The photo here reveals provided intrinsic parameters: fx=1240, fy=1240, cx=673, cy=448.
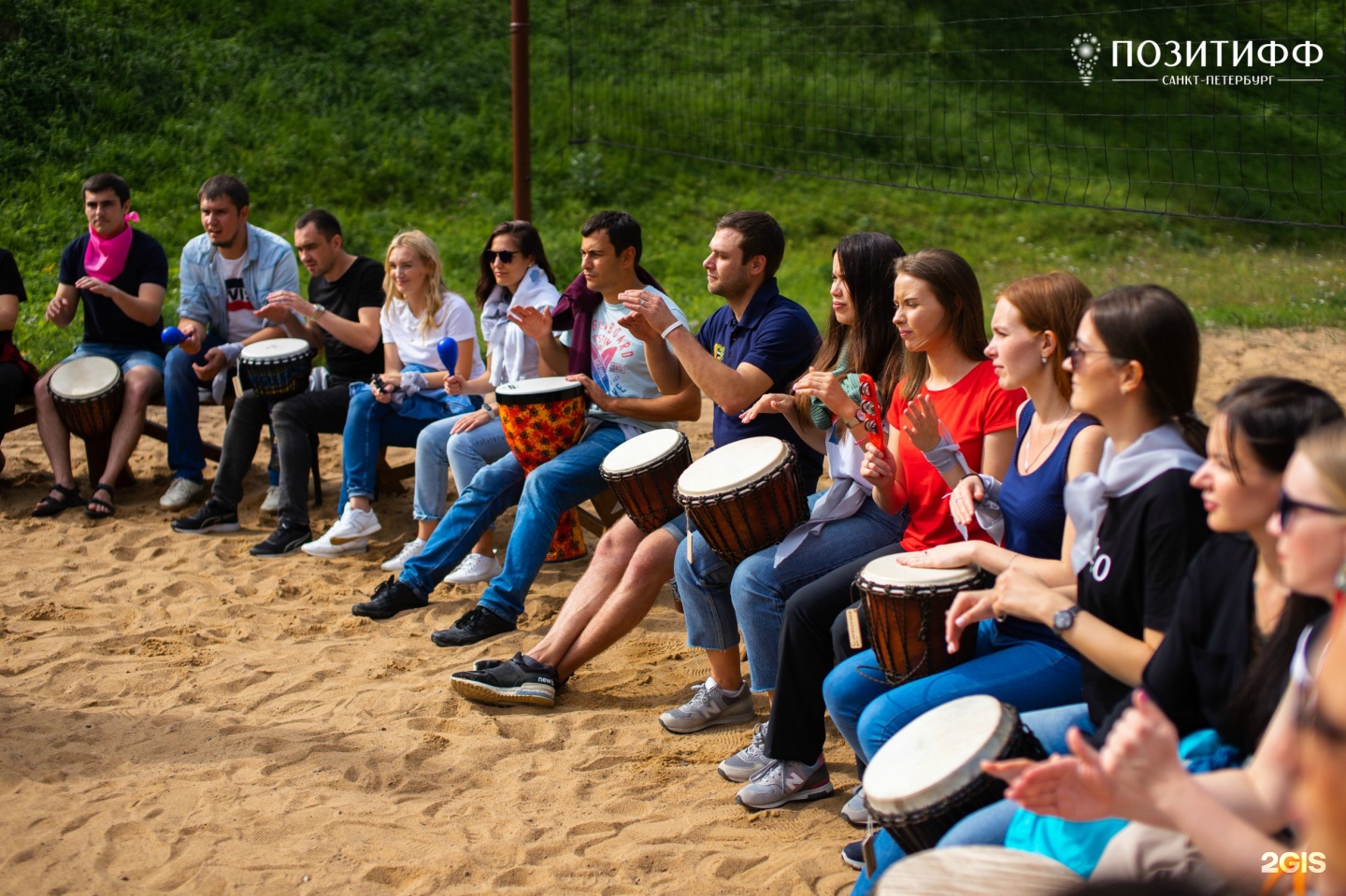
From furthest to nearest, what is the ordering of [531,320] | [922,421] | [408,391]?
[408,391]
[531,320]
[922,421]

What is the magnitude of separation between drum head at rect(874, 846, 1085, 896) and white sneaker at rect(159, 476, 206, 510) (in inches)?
201

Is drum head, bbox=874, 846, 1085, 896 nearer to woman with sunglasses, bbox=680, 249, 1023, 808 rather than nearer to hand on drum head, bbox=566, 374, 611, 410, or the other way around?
woman with sunglasses, bbox=680, 249, 1023, 808

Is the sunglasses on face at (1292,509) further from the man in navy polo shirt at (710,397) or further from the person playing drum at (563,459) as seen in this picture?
the person playing drum at (563,459)

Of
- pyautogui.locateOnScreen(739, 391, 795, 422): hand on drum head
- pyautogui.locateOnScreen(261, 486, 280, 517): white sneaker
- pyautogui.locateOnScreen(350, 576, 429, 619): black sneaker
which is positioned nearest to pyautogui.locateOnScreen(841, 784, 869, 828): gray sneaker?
pyautogui.locateOnScreen(739, 391, 795, 422): hand on drum head

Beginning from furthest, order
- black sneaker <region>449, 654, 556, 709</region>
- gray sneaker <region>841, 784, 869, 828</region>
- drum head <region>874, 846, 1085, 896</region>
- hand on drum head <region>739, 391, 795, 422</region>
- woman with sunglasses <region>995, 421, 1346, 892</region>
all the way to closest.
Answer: black sneaker <region>449, 654, 556, 709</region> → hand on drum head <region>739, 391, 795, 422</region> → gray sneaker <region>841, 784, 869, 828</region> → drum head <region>874, 846, 1085, 896</region> → woman with sunglasses <region>995, 421, 1346, 892</region>

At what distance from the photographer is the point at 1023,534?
9.93 feet

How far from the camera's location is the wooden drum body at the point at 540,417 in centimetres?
479

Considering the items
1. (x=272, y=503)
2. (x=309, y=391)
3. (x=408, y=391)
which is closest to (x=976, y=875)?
(x=408, y=391)

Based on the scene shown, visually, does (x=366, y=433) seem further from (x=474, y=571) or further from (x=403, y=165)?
(x=403, y=165)

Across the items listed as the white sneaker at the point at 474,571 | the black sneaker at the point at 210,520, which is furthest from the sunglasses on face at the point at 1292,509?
the black sneaker at the point at 210,520

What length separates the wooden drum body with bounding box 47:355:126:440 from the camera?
20.6ft

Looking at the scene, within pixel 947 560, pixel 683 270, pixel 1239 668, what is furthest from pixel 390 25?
pixel 1239 668

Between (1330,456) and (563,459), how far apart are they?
3.25 metres

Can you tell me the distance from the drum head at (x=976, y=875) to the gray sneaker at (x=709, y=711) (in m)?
1.88
